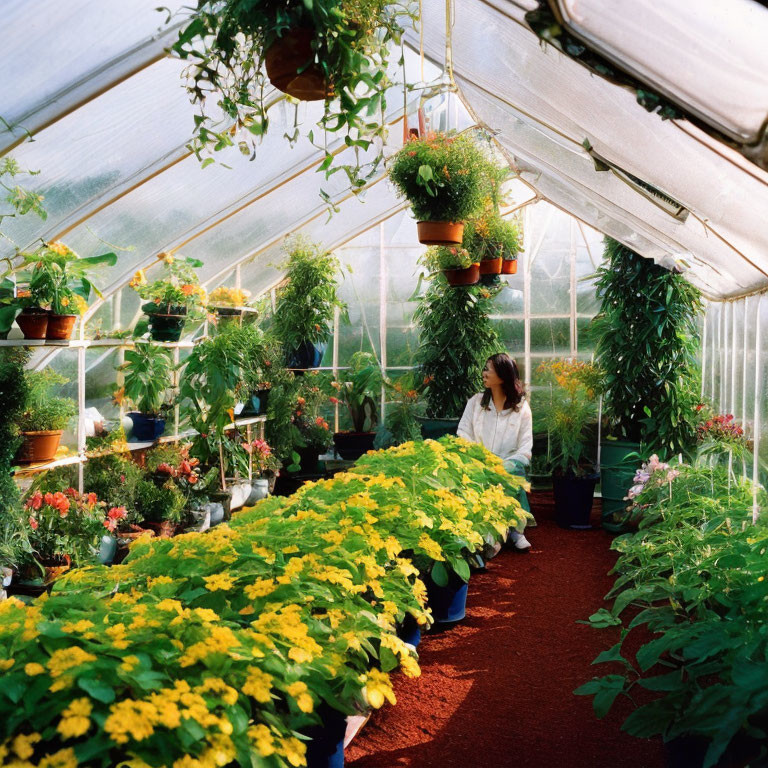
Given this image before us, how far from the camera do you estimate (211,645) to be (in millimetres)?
1468

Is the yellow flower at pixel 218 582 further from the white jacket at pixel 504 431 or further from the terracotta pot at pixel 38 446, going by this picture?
the white jacket at pixel 504 431

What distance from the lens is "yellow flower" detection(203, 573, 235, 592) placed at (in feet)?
5.89

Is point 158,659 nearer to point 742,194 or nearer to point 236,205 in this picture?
point 742,194

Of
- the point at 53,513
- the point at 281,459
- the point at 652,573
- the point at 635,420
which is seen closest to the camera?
the point at 652,573

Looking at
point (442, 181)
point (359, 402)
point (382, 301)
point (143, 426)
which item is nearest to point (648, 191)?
point (442, 181)

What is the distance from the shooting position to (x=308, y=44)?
2.21m

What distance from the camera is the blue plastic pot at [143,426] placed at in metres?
5.37

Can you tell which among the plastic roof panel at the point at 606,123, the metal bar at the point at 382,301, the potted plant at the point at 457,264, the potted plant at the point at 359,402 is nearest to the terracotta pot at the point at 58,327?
the plastic roof panel at the point at 606,123

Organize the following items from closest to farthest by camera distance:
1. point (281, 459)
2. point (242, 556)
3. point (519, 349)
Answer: point (242, 556), point (281, 459), point (519, 349)

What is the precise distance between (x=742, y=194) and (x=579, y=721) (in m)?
2.05

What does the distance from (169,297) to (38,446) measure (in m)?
1.44

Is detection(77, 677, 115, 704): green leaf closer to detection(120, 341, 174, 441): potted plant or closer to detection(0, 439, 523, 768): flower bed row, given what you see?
detection(0, 439, 523, 768): flower bed row

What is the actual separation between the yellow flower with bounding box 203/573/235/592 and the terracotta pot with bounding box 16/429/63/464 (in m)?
2.55

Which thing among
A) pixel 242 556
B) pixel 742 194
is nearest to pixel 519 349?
pixel 742 194
